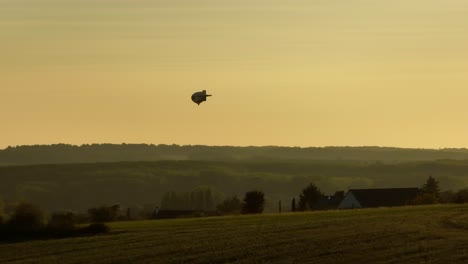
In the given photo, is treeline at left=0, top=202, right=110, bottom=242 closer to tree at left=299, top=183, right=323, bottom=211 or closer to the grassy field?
the grassy field

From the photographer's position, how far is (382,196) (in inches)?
5645

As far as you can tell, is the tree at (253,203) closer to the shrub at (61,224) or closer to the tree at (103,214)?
the tree at (103,214)

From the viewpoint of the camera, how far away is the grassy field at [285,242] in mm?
51125

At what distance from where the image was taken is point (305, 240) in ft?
189

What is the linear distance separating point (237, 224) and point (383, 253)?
23.5 metres

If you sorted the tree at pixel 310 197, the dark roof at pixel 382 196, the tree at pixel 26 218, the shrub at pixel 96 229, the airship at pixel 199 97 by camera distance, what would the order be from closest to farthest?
1. the airship at pixel 199 97
2. the shrub at pixel 96 229
3. the tree at pixel 26 218
4. the dark roof at pixel 382 196
5. the tree at pixel 310 197

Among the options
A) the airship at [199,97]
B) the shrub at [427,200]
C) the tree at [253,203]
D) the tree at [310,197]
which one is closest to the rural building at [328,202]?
the tree at [310,197]

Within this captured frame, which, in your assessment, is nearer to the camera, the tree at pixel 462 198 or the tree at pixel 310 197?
the tree at pixel 462 198

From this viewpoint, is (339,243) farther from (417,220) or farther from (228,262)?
(417,220)

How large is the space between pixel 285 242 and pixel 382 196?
86698mm

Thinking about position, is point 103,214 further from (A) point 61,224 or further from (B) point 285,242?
(B) point 285,242

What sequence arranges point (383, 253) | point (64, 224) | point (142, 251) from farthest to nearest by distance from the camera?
point (64, 224) < point (142, 251) < point (383, 253)

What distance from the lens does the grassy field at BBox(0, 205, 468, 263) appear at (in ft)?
168

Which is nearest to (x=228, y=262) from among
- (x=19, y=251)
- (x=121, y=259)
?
(x=121, y=259)
